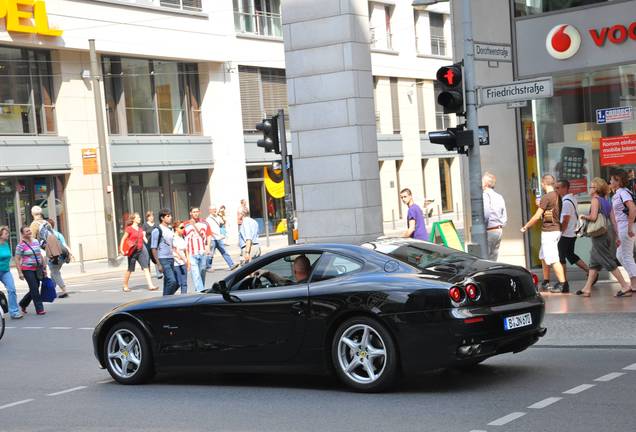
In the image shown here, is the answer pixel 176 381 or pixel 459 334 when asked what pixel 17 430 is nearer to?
pixel 176 381

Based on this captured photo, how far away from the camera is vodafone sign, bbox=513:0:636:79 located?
1653 centimetres

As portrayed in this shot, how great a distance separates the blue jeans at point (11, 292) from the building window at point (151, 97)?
755 inches

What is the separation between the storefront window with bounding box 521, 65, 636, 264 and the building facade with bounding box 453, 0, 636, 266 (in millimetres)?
16

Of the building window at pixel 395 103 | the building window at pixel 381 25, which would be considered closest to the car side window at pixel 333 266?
the building window at pixel 381 25

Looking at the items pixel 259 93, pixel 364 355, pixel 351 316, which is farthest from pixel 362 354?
pixel 259 93

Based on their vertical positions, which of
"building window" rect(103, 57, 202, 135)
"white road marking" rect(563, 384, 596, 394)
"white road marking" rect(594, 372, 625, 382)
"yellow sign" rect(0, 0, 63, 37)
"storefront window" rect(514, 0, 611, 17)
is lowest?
"white road marking" rect(594, 372, 625, 382)

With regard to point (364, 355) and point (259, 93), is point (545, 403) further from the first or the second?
point (259, 93)

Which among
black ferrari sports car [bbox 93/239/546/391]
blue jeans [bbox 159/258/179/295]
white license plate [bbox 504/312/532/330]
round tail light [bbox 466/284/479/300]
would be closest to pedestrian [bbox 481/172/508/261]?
blue jeans [bbox 159/258/179/295]

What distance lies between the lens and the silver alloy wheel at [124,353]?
1047 centimetres

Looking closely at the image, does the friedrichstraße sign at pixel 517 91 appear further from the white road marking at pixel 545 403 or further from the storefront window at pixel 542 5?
the white road marking at pixel 545 403

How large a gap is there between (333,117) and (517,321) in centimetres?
1254

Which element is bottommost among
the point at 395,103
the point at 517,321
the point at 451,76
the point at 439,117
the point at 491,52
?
the point at 517,321

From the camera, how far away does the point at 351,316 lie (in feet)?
29.4

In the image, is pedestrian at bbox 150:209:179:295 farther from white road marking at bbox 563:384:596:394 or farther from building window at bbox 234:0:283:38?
building window at bbox 234:0:283:38
